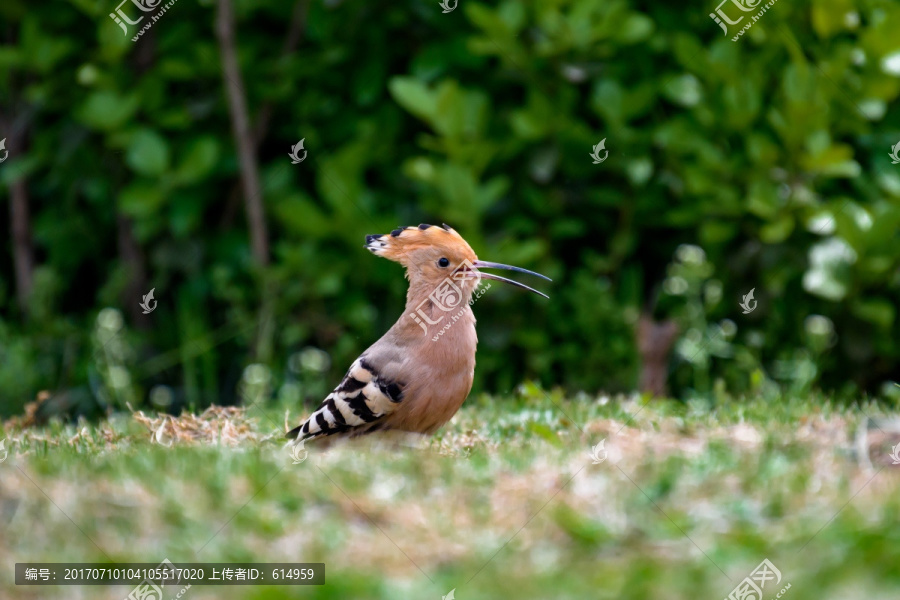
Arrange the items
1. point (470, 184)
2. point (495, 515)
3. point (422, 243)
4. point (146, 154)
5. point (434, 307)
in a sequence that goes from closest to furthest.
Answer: point (495, 515) < point (434, 307) < point (422, 243) < point (470, 184) < point (146, 154)

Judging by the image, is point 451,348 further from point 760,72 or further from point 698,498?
point 760,72

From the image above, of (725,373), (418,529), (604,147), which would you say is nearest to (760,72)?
(604,147)

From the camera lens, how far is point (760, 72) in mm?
6480

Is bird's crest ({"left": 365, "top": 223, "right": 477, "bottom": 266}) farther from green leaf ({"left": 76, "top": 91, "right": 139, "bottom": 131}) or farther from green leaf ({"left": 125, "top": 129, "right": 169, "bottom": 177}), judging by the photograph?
green leaf ({"left": 76, "top": 91, "right": 139, "bottom": 131})

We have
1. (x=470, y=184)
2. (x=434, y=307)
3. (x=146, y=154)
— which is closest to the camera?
(x=434, y=307)

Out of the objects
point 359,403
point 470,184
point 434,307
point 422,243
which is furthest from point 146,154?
point 359,403

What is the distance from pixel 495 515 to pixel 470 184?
11.1 ft

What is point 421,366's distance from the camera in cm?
436
